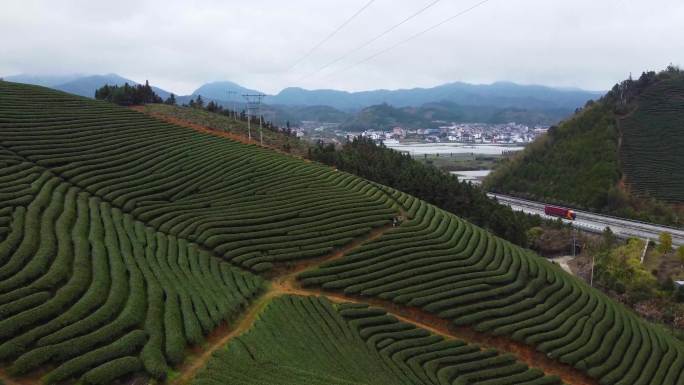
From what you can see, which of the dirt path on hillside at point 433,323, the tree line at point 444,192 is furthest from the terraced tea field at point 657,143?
the dirt path on hillside at point 433,323

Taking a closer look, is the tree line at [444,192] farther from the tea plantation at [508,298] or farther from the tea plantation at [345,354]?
the tea plantation at [345,354]

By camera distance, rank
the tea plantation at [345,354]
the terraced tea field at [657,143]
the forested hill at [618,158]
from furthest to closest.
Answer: the terraced tea field at [657,143], the forested hill at [618,158], the tea plantation at [345,354]

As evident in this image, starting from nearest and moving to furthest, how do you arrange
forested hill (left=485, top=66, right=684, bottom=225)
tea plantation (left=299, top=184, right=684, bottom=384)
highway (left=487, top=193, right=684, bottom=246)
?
tea plantation (left=299, top=184, right=684, bottom=384)
highway (left=487, top=193, right=684, bottom=246)
forested hill (left=485, top=66, right=684, bottom=225)

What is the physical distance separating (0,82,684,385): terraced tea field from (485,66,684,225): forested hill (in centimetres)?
6627

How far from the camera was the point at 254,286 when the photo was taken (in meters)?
30.6

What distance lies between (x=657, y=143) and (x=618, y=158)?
11.6 m

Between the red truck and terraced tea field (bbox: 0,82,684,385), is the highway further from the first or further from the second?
terraced tea field (bbox: 0,82,684,385)

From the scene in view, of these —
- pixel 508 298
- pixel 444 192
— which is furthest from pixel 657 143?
pixel 508 298

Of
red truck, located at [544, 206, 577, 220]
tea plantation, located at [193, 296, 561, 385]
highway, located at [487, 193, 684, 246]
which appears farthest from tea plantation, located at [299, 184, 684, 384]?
red truck, located at [544, 206, 577, 220]

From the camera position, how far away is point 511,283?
37312mm

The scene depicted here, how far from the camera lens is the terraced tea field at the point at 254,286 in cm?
2103

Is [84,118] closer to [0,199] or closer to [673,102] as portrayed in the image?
Answer: [0,199]

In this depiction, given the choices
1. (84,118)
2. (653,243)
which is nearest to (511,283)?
(653,243)

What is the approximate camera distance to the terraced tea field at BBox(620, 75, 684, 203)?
99375mm
